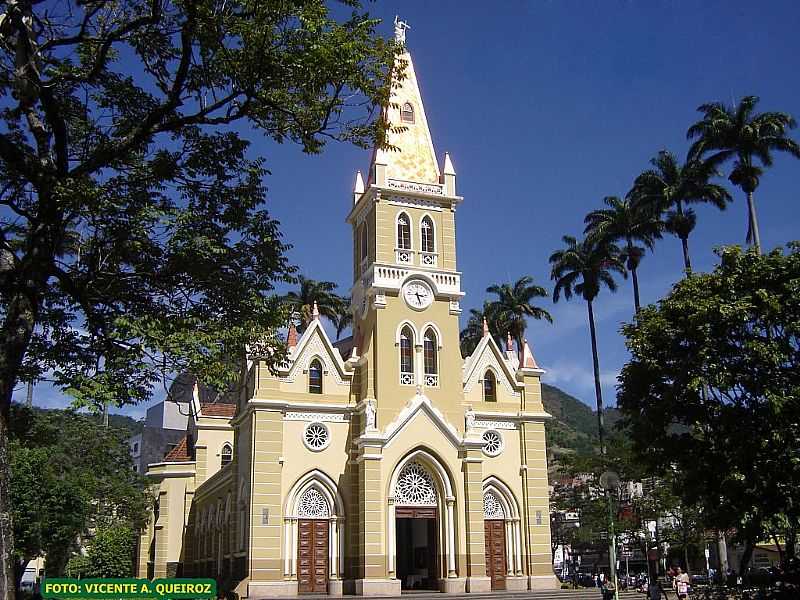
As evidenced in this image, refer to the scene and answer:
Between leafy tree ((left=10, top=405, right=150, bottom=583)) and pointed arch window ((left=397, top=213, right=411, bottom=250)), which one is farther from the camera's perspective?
pointed arch window ((left=397, top=213, right=411, bottom=250))

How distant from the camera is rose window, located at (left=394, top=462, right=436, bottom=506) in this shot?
3553cm

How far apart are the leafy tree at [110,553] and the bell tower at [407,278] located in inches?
1041

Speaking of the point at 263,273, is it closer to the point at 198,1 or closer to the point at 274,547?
→ the point at 198,1

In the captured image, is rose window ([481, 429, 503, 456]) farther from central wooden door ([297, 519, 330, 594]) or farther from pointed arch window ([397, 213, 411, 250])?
pointed arch window ([397, 213, 411, 250])

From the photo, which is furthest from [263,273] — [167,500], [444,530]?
[167,500]

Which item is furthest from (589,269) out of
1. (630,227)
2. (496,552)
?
(496,552)

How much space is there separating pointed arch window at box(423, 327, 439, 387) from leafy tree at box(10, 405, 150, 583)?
15462 millimetres

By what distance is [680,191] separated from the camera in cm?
4359

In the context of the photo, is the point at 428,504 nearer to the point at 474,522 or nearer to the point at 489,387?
the point at 474,522

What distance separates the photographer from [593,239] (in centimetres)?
5031

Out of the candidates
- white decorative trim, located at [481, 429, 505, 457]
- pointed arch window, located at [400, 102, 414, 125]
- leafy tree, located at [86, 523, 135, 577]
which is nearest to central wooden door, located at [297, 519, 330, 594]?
white decorative trim, located at [481, 429, 505, 457]

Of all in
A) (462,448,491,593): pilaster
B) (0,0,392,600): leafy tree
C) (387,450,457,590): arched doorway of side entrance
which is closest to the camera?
(0,0,392,600): leafy tree

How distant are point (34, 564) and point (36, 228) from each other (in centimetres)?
7375

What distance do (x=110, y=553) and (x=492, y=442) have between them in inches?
1182
